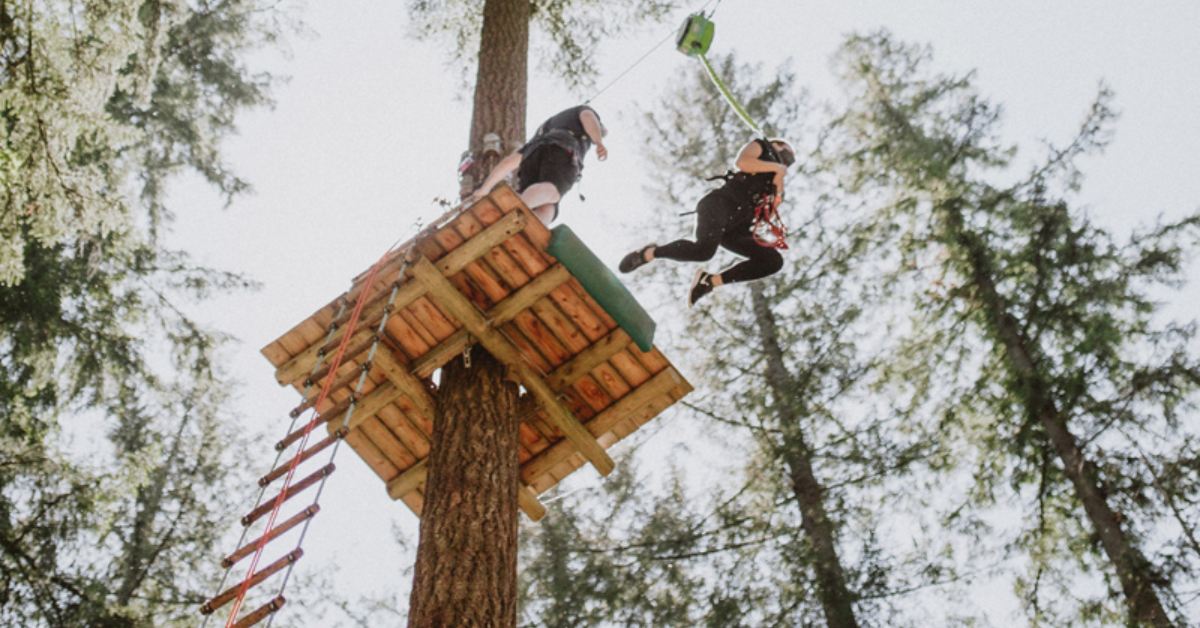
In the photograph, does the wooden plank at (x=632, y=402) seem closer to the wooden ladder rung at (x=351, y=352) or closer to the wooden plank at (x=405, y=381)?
the wooden plank at (x=405, y=381)

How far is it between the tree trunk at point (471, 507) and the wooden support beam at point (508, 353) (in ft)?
0.35

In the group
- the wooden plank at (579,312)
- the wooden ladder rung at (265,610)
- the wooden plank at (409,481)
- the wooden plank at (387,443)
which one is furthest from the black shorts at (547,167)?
the wooden ladder rung at (265,610)

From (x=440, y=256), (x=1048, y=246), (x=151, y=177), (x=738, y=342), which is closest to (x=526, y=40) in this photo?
(x=440, y=256)

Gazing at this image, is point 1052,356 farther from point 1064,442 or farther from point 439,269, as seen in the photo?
point 439,269

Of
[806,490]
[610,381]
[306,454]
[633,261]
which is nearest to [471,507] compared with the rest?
[306,454]

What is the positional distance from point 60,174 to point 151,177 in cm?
632

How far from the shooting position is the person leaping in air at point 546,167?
16.2 feet

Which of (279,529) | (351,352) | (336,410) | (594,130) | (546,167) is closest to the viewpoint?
(279,529)

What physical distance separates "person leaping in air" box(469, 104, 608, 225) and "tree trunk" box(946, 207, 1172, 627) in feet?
15.5

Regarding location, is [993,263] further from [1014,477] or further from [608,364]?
[608,364]

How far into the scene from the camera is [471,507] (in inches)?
138

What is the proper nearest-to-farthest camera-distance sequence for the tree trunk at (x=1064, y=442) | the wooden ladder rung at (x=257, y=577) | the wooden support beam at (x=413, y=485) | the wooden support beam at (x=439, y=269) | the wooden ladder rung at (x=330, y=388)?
1. the wooden ladder rung at (x=257, y=577)
2. the wooden ladder rung at (x=330, y=388)
3. the wooden support beam at (x=439, y=269)
4. the wooden support beam at (x=413, y=485)
5. the tree trunk at (x=1064, y=442)

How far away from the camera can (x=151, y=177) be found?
11227 millimetres

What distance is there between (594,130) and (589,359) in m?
Result: 1.73
